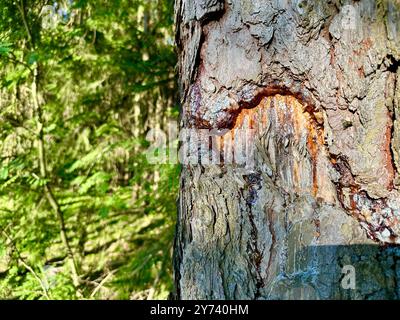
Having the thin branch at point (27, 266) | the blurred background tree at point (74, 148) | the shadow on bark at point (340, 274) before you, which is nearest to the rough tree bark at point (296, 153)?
the shadow on bark at point (340, 274)

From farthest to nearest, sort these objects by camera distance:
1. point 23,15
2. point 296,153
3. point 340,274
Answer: point 23,15 → point 296,153 → point 340,274

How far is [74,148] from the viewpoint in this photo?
525 centimetres

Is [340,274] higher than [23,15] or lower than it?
lower

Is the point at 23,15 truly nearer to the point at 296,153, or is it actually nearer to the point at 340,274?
the point at 296,153

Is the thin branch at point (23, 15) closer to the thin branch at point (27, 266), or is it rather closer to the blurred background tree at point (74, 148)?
the blurred background tree at point (74, 148)

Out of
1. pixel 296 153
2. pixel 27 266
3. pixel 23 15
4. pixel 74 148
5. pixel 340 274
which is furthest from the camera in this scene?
pixel 74 148

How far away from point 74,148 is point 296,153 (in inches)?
175

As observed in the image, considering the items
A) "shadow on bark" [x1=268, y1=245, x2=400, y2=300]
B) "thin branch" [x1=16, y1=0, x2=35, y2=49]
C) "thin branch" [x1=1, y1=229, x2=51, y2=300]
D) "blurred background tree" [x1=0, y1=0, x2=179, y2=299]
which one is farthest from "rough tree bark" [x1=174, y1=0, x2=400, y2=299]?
"thin branch" [x1=1, y1=229, x2=51, y2=300]

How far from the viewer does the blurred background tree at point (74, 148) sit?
353 centimetres

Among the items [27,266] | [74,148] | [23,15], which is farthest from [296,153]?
[74,148]

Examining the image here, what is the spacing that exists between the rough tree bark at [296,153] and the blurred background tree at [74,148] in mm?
2043

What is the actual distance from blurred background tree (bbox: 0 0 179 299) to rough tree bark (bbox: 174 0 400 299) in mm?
2043

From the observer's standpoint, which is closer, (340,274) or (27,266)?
(340,274)
